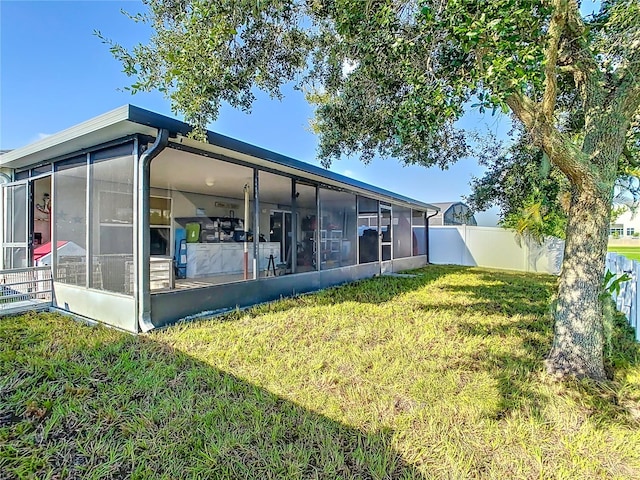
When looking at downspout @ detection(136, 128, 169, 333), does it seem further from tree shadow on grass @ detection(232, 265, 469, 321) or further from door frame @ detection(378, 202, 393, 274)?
door frame @ detection(378, 202, 393, 274)

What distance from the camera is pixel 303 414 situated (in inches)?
102

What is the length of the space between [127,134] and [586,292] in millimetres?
5323

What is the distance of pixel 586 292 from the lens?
3.16 metres

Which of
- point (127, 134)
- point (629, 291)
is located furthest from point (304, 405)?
point (629, 291)

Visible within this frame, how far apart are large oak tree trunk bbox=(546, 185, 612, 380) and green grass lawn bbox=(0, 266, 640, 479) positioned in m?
0.19

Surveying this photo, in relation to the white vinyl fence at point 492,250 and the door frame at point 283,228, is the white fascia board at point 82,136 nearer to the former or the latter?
the door frame at point 283,228

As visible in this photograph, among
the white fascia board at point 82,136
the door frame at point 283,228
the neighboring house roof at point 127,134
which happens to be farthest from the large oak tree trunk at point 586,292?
the door frame at point 283,228

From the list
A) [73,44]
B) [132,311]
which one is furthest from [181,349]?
[73,44]

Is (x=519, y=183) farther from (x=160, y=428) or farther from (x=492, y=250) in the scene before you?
(x=492, y=250)

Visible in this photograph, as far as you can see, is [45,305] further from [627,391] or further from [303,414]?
[627,391]

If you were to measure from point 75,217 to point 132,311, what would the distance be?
1.96m

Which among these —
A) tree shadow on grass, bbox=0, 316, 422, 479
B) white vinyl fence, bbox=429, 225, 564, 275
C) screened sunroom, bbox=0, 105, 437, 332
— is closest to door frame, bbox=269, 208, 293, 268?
screened sunroom, bbox=0, 105, 437, 332

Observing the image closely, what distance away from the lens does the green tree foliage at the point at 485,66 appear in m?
2.37

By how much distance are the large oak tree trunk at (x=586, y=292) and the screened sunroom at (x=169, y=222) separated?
4332 millimetres
